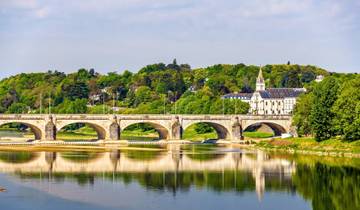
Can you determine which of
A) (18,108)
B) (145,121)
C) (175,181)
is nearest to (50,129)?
(145,121)

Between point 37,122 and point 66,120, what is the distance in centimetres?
438

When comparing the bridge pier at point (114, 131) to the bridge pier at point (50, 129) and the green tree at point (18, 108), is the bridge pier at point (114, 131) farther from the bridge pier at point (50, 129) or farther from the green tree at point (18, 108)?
the green tree at point (18, 108)

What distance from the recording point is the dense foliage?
279ft

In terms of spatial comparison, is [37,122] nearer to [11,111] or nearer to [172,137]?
[172,137]

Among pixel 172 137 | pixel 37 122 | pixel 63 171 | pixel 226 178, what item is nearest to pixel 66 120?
pixel 37 122

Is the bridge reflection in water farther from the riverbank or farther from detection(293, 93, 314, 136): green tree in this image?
detection(293, 93, 314, 136): green tree

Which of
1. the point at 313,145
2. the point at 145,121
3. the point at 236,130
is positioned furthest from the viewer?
the point at 236,130

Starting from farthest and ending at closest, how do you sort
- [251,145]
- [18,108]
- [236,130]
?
[18,108], [236,130], [251,145]

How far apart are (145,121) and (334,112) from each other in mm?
35265

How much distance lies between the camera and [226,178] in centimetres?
6456

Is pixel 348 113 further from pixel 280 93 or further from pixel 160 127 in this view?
pixel 280 93

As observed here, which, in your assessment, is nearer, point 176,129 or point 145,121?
point 145,121

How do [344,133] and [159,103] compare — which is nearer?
[344,133]

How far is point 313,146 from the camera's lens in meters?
90.8
